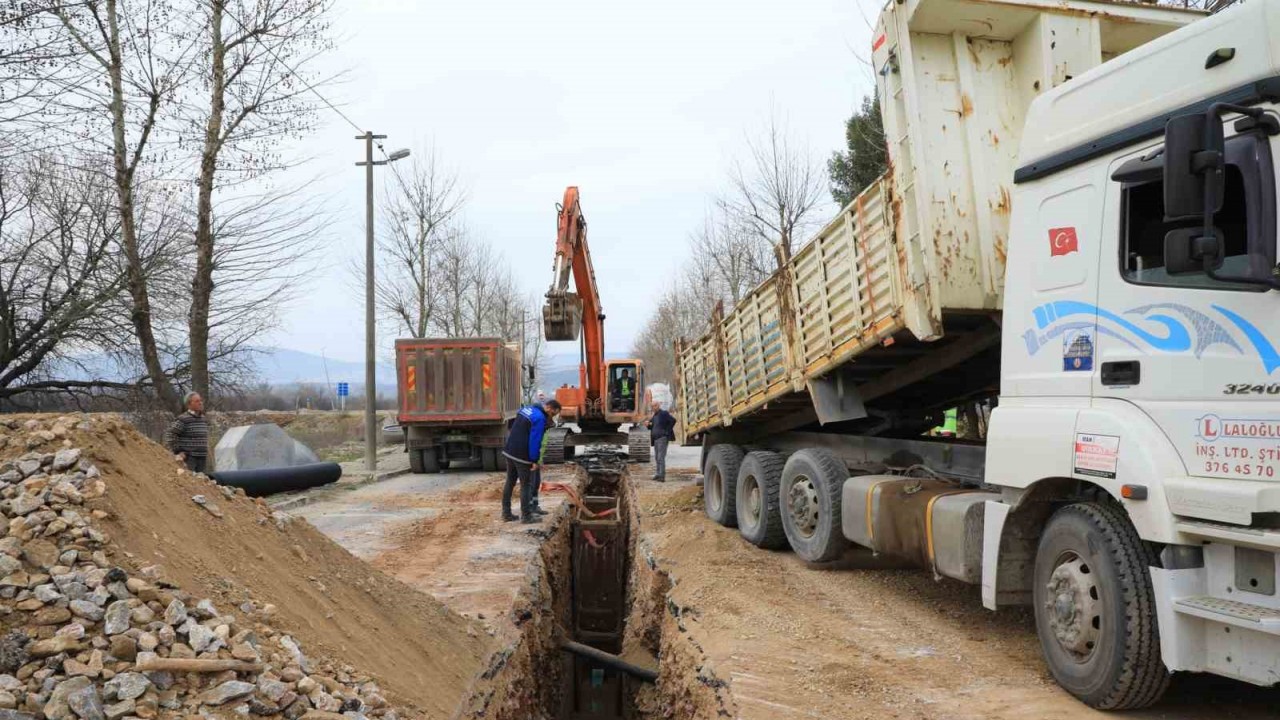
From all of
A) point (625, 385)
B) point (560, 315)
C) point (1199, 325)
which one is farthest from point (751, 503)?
point (625, 385)

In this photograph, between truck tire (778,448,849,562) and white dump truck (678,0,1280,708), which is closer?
white dump truck (678,0,1280,708)

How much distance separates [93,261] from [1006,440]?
11.5m

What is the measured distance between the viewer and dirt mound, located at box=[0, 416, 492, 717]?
4.35 meters

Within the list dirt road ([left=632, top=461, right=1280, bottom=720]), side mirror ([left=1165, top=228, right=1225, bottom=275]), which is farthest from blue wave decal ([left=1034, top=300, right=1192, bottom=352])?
dirt road ([left=632, top=461, right=1280, bottom=720])

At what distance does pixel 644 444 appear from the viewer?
19297 millimetres

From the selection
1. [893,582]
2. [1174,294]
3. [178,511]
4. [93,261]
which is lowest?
[893,582]

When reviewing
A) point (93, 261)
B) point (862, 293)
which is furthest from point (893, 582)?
point (93, 261)

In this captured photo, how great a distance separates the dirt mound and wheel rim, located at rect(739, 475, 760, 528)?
3417 millimetres

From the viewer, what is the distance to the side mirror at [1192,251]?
10.7 feet

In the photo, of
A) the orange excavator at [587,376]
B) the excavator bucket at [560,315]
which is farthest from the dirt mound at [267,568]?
the orange excavator at [587,376]

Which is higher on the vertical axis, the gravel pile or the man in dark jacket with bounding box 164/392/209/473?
the man in dark jacket with bounding box 164/392/209/473

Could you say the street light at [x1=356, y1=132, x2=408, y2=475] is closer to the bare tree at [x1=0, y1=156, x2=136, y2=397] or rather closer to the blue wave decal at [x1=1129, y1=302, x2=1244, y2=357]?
the bare tree at [x1=0, y1=156, x2=136, y2=397]

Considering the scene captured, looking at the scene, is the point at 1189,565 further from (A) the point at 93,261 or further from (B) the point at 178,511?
(A) the point at 93,261

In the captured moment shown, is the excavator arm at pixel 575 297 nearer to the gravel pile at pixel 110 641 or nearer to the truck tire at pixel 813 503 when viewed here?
the truck tire at pixel 813 503
